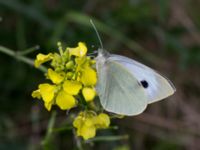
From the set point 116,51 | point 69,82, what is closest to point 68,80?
point 69,82

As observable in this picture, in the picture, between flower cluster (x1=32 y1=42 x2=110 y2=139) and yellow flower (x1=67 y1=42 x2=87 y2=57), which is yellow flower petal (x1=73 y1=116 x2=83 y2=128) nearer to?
flower cluster (x1=32 y1=42 x2=110 y2=139)

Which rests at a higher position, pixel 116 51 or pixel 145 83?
pixel 116 51

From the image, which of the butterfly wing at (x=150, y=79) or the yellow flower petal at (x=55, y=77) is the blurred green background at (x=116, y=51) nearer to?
the butterfly wing at (x=150, y=79)

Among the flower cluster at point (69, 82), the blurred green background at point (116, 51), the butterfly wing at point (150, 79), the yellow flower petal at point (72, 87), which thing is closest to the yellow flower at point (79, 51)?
the flower cluster at point (69, 82)

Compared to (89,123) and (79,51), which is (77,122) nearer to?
(89,123)

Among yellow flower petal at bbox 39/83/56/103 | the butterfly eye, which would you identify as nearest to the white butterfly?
the butterfly eye

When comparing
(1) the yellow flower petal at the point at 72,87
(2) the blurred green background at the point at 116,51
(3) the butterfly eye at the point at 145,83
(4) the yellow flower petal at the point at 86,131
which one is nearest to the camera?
(1) the yellow flower petal at the point at 72,87

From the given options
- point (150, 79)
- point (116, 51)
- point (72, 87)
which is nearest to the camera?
point (72, 87)
